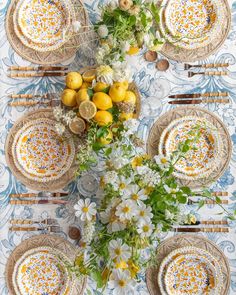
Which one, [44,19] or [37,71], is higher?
[44,19]

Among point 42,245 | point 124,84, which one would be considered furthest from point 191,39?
point 42,245

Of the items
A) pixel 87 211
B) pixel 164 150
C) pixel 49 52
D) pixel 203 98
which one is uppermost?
pixel 49 52

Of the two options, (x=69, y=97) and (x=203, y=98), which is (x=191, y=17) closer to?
(x=203, y=98)

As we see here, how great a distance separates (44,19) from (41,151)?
21.9 inches

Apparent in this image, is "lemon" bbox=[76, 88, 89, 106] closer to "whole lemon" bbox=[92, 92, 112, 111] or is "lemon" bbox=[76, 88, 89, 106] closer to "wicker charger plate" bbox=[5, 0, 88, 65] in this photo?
"whole lemon" bbox=[92, 92, 112, 111]

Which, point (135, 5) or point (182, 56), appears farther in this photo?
point (182, 56)

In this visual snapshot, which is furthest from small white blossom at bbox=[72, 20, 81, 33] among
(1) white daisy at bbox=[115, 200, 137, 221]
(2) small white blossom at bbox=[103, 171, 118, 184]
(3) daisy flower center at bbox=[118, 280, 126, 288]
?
(3) daisy flower center at bbox=[118, 280, 126, 288]

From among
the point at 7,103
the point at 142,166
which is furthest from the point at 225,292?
the point at 7,103

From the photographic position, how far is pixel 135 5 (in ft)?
4.68

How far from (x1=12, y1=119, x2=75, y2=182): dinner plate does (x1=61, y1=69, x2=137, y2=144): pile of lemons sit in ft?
0.47

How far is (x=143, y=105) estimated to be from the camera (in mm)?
1588

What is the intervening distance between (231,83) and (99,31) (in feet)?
1.88

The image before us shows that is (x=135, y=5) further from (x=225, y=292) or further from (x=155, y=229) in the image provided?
(x=225, y=292)

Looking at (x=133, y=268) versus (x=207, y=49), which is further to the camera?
(x=207, y=49)
